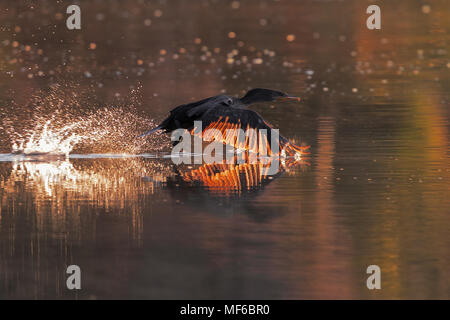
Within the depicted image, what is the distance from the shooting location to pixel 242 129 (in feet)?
41.9

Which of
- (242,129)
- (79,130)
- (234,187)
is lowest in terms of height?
(234,187)

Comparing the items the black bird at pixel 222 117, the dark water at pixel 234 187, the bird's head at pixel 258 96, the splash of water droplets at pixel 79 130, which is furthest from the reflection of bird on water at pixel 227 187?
the splash of water droplets at pixel 79 130

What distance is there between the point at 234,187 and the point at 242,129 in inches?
64.9

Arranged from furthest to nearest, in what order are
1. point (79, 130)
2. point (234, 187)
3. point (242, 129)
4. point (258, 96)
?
point (79, 130) → point (258, 96) → point (242, 129) → point (234, 187)

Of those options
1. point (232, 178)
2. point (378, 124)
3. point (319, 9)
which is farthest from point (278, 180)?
point (319, 9)

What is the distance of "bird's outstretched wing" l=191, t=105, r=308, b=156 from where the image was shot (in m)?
12.8

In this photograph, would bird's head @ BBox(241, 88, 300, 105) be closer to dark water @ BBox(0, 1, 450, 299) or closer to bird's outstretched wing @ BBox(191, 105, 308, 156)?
dark water @ BBox(0, 1, 450, 299)

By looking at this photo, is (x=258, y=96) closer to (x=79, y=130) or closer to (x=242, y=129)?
(x=242, y=129)

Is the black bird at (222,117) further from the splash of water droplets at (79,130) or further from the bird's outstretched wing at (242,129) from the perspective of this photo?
the splash of water droplets at (79,130)

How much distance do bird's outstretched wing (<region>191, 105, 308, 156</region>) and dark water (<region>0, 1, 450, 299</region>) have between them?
453 mm

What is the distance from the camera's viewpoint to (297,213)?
9805 millimetres

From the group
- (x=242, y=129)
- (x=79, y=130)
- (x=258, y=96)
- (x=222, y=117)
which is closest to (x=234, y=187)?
(x=242, y=129)

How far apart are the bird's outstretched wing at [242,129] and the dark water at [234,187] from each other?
45cm
